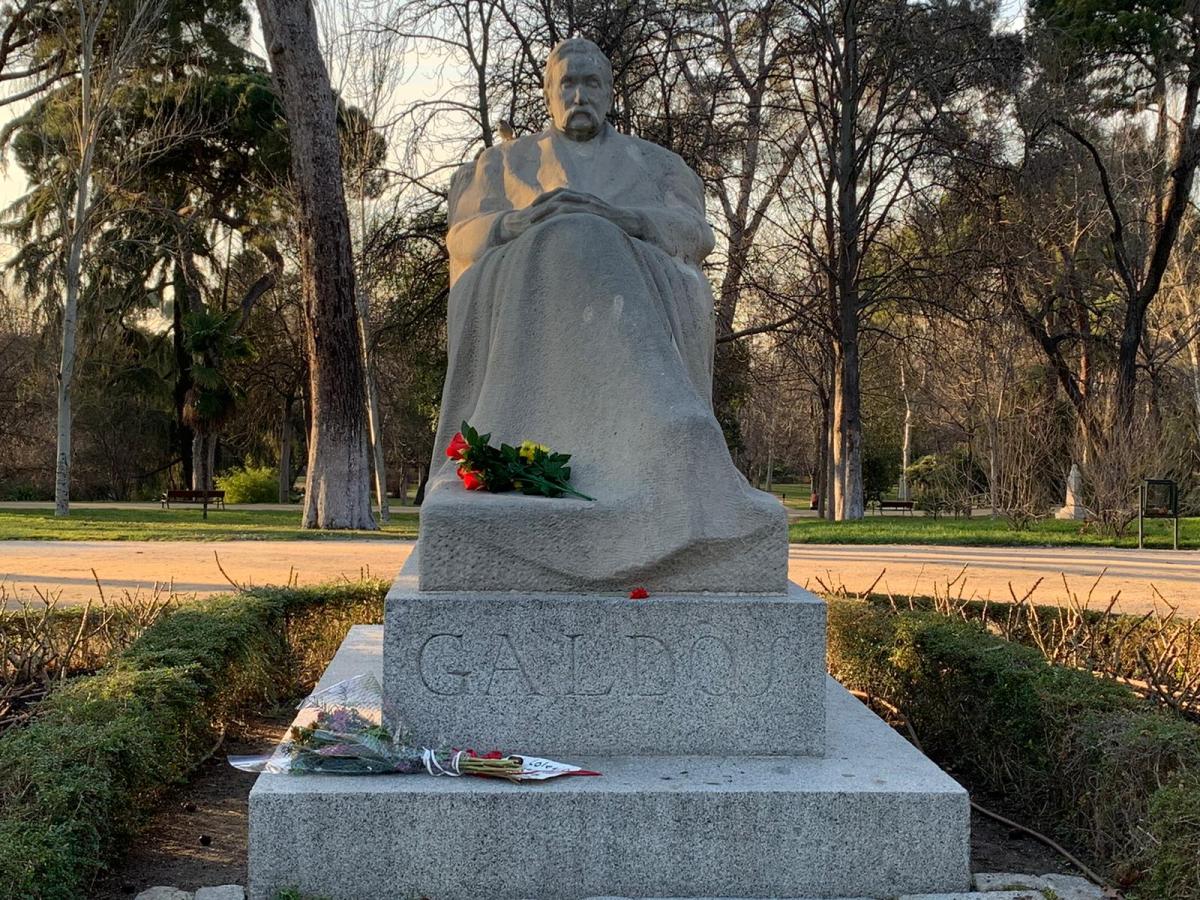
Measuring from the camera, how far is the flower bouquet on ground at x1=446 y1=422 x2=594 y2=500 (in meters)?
3.33

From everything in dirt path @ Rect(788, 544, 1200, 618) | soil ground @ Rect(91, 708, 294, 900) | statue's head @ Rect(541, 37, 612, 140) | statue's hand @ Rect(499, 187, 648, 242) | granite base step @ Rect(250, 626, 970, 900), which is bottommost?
soil ground @ Rect(91, 708, 294, 900)

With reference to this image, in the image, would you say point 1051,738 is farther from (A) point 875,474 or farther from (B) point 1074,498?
(A) point 875,474

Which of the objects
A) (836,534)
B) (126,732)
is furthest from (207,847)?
(836,534)

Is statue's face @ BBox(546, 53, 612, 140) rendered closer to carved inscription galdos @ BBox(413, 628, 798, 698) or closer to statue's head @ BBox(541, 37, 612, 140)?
statue's head @ BBox(541, 37, 612, 140)

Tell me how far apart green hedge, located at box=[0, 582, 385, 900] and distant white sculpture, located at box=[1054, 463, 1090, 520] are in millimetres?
15210

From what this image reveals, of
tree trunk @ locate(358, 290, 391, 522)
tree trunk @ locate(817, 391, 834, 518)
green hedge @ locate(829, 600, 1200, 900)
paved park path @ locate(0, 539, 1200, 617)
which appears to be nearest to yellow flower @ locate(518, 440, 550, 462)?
green hedge @ locate(829, 600, 1200, 900)

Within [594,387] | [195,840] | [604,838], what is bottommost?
[195,840]

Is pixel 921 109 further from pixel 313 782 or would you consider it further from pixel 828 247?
pixel 313 782

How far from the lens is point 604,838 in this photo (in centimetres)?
286

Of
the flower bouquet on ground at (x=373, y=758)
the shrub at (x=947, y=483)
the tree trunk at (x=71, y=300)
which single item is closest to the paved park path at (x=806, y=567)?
the flower bouquet on ground at (x=373, y=758)

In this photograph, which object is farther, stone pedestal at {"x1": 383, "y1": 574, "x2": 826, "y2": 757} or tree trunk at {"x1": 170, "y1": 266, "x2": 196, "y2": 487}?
tree trunk at {"x1": 170, "y1": 266, "x2": 196, "y2": 487}

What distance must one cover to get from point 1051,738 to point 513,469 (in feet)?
6.63

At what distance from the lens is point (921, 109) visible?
1877 centimetres

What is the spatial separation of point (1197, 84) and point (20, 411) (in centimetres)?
3253
